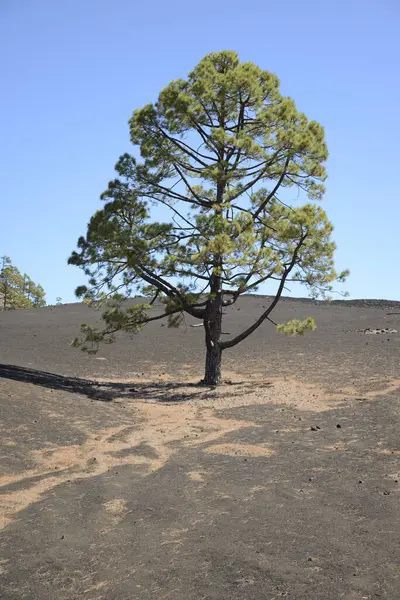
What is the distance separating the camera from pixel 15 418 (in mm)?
13898

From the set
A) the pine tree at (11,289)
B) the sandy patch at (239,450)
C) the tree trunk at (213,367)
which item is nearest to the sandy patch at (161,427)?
the sandy patch at (239,450)

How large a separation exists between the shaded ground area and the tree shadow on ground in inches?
3.7

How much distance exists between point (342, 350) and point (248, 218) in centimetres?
936

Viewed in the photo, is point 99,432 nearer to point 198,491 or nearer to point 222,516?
point 198,491

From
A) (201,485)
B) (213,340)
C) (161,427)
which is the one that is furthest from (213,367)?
(201,485)

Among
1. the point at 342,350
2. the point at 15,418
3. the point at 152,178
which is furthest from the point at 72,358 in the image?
the point at 15,418

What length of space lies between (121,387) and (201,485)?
11.0 meters

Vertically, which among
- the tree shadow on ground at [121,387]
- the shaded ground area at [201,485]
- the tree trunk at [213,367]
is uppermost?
the tree trunk at [213,367]

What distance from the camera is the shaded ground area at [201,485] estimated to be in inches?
263

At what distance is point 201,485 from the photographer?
1008 cm

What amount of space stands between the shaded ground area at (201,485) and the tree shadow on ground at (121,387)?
94mm

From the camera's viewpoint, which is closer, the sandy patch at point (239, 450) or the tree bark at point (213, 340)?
the sandy patch at point (239, 450)

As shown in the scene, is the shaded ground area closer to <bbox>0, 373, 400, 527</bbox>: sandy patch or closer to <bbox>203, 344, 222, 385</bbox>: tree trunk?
<bbox>0, 373, 400, 527</bbox>: sandy patch

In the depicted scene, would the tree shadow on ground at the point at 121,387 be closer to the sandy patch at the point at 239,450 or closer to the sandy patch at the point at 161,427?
the sandy patch at the point at 161,427
